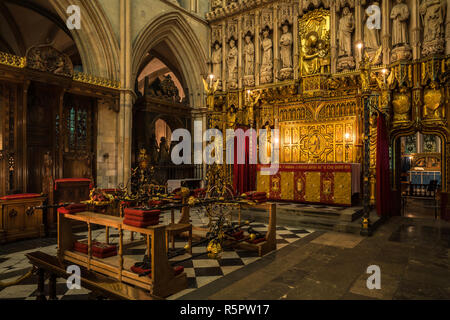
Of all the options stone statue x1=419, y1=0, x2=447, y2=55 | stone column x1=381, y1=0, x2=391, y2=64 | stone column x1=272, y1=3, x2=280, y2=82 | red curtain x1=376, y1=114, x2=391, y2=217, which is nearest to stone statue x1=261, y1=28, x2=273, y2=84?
stone column x1=272, y1=3, x2=280, y2=82

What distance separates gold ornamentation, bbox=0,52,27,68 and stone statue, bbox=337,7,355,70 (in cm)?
890

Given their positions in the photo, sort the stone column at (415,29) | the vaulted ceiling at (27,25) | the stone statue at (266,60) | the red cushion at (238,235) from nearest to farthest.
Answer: the red cushion at (238,235) → the stone column at (415,29) → the vaulted ceiling at (27,25) → the stone statue at (266,60)

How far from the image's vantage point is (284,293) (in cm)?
315

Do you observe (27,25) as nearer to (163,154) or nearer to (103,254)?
(163,154)

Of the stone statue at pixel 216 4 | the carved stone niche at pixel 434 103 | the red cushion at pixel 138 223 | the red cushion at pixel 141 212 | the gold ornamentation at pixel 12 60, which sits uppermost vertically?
the stone statue at pixel 216 4

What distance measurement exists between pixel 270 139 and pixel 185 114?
13.4 ft

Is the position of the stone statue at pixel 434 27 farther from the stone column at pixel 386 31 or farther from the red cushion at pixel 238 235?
the red cushion at pixel 238 235

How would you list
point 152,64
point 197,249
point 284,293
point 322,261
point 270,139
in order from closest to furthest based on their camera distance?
point 284,293, point 322,261, point 197,249, point 270,139, point 152,64

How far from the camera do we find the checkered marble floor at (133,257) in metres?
3.17

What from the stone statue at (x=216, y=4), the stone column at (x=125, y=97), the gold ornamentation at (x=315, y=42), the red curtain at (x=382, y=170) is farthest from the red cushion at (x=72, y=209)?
the stone statue at (x=216, y=4)

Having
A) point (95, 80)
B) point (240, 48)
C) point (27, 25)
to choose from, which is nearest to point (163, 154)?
point (95, 80)

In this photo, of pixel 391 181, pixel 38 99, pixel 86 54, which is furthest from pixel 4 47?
pixel 391 181

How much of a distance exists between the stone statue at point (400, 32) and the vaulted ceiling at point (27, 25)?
1133 centimetres
